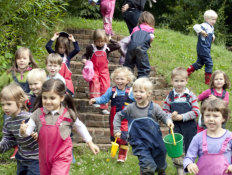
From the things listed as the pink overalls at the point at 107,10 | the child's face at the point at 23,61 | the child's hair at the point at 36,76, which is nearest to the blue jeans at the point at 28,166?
the child's hair at the point at 36,76

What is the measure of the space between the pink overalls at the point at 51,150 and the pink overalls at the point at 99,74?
10.5 feet

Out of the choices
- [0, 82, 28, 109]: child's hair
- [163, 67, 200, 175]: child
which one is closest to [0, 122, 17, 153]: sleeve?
[0, 82, 28, 109]: child's hair

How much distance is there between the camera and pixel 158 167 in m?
4.72

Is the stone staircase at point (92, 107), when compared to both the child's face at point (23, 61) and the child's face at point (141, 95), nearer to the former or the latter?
the child's face at point (23, 61)

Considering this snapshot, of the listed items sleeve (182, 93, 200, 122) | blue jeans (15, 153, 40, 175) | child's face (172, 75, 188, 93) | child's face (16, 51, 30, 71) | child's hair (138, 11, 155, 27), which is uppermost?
child's hair (138, 11, 155, 27)

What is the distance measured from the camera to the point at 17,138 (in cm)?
429

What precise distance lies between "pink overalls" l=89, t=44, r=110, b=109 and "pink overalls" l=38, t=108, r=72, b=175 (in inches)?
126

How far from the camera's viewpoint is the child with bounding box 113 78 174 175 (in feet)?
15.1

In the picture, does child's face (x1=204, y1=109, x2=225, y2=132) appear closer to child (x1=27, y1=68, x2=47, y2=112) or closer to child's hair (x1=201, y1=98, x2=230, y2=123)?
child's hair (x1=201, y1=98, x2=230, y2=123)

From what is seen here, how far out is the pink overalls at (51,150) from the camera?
400cm

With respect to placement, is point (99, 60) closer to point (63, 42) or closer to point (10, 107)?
point (63, 42)

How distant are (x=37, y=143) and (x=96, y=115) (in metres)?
3.01

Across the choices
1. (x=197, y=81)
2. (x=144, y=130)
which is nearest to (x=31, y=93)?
(x=144, y=130)

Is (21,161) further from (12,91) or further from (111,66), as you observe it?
(111,66)
